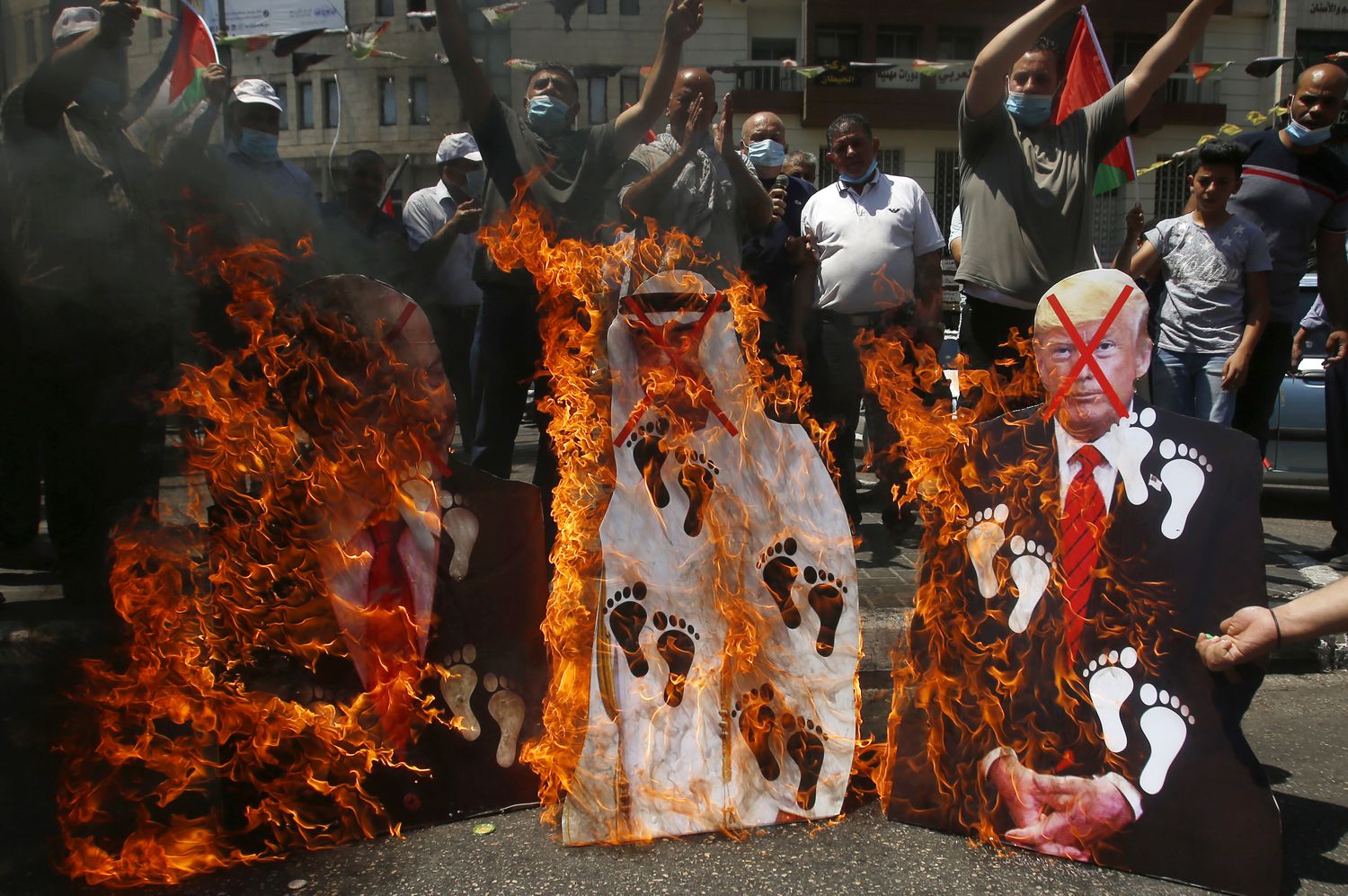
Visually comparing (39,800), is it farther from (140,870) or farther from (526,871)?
(526,871)

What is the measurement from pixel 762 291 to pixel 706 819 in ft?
5.10

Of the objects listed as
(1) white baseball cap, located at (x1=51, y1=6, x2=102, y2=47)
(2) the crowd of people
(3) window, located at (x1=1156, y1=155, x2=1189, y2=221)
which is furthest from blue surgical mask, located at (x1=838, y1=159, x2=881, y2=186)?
(3) window, located at (x1=1156, y1=155, x2=1189, y2=221)

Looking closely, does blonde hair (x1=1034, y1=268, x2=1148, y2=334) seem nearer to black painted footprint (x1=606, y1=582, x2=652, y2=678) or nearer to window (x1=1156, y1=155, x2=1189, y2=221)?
black painted footprint (x1=606, y1=582, x2=652, y2=678)

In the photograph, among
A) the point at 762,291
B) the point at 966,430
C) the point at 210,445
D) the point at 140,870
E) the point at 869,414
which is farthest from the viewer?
the point at 869,414

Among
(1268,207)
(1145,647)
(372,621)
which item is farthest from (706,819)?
(1268,207)

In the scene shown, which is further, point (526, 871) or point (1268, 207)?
point (1268, 207)

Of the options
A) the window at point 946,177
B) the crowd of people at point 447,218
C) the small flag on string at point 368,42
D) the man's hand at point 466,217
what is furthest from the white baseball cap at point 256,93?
the window at point 946,177

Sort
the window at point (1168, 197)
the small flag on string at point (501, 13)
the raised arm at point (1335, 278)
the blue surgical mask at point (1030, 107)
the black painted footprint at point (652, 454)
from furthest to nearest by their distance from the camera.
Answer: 1. the window at point (1168, 197)
2. the raised arm at point (1335, 278)
3. the blue surgical mask at point (1030, 107)
4. the small flag on string at point (501, 13)
5. the black painted footprint at point (652, 454)

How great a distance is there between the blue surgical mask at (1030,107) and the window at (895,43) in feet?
39.0

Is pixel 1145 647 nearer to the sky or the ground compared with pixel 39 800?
nearer to the sky

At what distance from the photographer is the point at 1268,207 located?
4.83m

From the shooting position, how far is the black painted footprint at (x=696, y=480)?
2857 mm

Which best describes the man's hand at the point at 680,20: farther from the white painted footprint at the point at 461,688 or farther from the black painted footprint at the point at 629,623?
the white painted footprint at the point at 461,688

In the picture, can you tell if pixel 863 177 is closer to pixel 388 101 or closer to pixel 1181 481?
pixel 388 101
